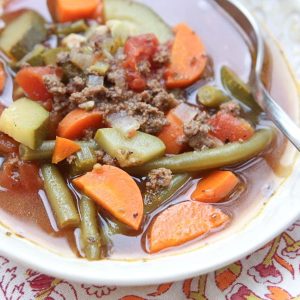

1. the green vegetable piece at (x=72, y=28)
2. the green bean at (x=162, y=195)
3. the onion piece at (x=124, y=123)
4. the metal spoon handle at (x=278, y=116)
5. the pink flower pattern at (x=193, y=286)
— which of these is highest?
the green vegetable piece at (x=72, y=28)

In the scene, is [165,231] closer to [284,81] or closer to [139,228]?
[139,228]

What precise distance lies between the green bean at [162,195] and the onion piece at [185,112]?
325 mm

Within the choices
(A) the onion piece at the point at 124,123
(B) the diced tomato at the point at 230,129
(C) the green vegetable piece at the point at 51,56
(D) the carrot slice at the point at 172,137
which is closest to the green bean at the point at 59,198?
(A) the onion piece at the point at 124,123

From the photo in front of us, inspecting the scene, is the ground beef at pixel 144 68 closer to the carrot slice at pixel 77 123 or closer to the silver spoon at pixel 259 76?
the carrot slice at pixel 77 123

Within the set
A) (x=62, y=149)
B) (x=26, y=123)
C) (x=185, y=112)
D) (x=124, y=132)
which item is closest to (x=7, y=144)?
(x=26, y=123)

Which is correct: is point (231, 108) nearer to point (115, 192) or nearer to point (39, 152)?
point (115, 192)

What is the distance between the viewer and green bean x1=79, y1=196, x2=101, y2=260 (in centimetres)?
243

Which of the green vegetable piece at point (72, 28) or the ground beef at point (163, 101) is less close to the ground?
the green vegetable piece at point (72, 28)

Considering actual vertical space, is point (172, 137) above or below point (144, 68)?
below

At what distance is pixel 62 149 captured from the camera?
2664mm

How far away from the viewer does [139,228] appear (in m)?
2.58

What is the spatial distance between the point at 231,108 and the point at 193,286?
990 mm

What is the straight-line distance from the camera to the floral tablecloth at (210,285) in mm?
2465

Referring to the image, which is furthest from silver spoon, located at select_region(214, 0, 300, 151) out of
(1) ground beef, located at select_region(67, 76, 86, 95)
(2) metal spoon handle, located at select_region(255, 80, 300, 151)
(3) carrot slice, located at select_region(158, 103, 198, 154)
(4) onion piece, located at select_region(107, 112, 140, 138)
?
(1) ground beef, located at select_region(67, 76, 86, 95)
